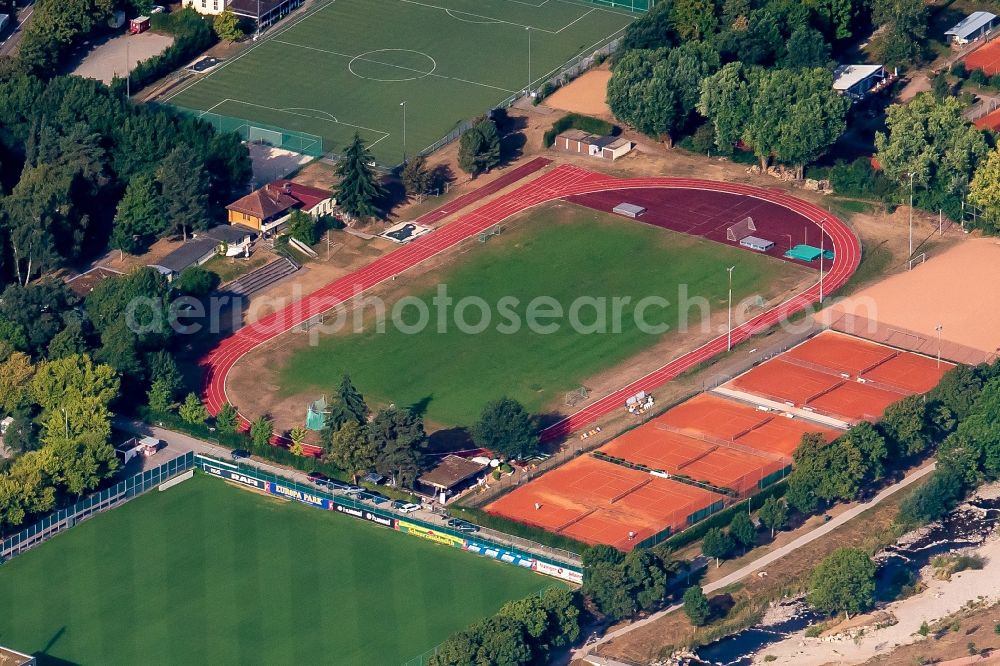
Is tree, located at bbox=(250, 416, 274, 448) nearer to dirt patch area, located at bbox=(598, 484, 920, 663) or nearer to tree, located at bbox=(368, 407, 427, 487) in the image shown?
tree, located at bbox=(368, 407, 427, 487)

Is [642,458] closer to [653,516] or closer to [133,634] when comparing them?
[653,516]

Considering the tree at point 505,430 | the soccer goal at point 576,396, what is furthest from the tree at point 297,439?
the soccer goal at point 576,396

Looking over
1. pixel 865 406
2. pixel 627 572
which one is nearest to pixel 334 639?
pixel 627 572

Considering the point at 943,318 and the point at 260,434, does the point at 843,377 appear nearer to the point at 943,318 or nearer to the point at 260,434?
the point at 943,318

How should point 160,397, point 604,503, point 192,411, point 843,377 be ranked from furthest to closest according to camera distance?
point 843,377 → point 160,397 → point 192,411 → point 604,503

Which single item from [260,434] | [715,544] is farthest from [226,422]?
[715,544]

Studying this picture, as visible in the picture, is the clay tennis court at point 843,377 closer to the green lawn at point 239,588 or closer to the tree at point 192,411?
the green lawn at point 239,588
